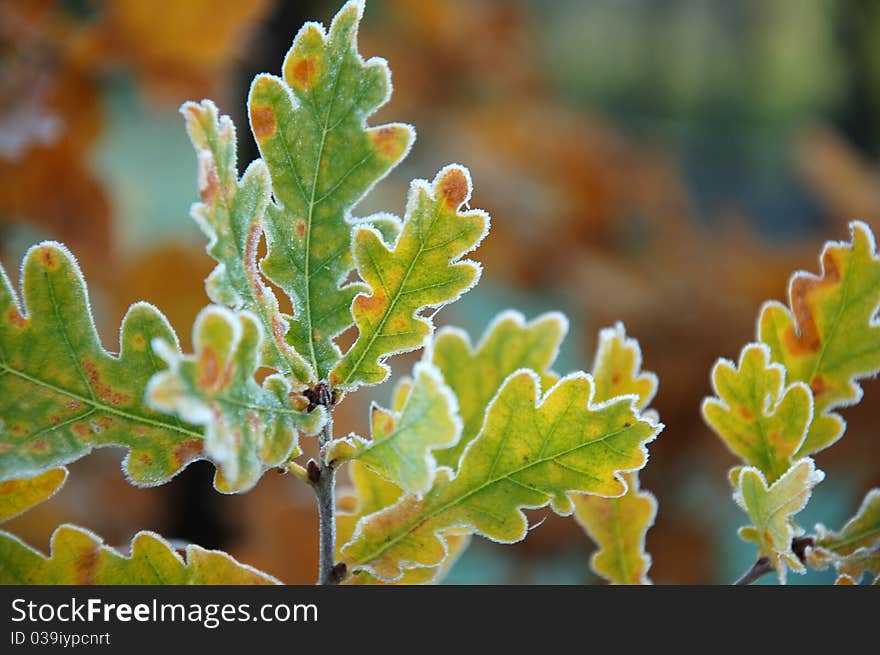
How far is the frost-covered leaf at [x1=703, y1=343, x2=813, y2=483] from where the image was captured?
1.78ft

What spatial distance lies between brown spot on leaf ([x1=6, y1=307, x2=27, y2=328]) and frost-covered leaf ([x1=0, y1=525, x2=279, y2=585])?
0.40 ft

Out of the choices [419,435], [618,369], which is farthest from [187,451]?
[618,369]

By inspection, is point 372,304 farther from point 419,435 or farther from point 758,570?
point 758,570

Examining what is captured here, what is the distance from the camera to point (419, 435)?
41cm

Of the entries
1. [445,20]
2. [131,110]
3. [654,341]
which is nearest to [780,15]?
[445,20]

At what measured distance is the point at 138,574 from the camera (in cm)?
51

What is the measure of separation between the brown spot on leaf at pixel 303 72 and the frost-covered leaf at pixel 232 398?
146 mm

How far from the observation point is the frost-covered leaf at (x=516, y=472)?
0.46 m

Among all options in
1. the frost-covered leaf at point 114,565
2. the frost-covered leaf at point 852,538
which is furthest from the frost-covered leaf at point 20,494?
the frost-covered leaf at point 852,538

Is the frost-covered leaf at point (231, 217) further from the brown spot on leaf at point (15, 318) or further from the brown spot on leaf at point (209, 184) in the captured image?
the brown spot on leaf at point (15, 318)

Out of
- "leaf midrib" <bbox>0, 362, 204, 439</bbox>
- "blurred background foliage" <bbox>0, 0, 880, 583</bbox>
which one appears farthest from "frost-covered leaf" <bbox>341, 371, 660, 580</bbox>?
"blurred background foliage" <bbox>0, 0, 880, 583</bbox>

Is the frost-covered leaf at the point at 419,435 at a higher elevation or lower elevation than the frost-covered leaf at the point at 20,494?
lower

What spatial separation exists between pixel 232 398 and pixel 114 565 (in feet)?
0.62

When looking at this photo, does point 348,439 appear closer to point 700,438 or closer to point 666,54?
point 700,438
